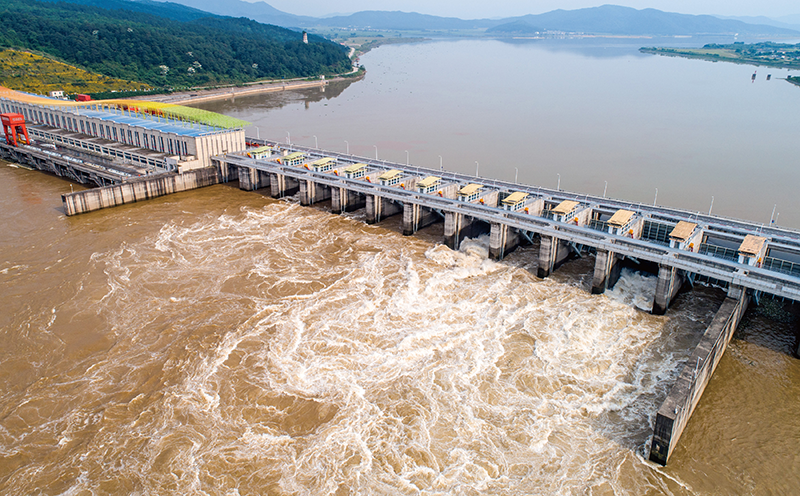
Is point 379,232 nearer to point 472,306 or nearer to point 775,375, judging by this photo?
point 472,306

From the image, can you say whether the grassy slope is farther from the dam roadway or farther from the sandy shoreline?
the dam roadway

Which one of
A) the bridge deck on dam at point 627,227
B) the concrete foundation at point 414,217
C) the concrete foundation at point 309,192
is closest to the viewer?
the bridge deck on dam at point 627,227

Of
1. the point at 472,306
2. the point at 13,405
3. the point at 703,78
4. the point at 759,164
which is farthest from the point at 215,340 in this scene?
the point at 703,78

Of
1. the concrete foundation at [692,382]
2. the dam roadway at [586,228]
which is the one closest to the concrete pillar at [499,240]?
the dam roadway at [586,228]

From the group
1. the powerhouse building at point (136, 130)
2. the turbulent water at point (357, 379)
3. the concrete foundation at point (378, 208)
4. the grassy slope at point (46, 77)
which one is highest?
the grassy slope at point (46, 77)

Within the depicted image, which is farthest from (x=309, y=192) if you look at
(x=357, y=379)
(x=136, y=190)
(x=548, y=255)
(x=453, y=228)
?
(x=357, y=379)

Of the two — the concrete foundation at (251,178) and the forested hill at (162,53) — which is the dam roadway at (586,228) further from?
the forested hill at (162,53)

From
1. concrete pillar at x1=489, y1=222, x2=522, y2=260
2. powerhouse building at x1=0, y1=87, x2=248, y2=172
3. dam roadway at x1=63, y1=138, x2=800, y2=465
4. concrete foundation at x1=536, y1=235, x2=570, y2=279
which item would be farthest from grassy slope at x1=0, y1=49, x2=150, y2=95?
concrete foundation at x1=536, y1=235, x2=570, y2=279
